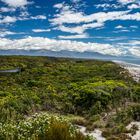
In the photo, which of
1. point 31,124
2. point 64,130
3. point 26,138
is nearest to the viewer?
point 64,130

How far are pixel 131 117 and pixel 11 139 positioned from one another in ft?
50.9

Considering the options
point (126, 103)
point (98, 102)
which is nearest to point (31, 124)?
point (98, 102)

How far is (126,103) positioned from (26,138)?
21.2m

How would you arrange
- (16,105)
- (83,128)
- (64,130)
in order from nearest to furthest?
1. (64,130)
2. (83,128)
3. (16,105)

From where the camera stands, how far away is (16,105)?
31594 millimetres

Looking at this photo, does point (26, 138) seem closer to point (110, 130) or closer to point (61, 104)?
point (110, 130)

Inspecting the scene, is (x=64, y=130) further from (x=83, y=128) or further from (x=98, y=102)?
(x=98, y=102)

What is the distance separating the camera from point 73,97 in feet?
126

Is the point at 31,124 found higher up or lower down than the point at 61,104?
higher up

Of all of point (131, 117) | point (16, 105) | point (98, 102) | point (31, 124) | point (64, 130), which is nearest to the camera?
point (64, 130)

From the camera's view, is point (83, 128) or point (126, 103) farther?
point (126, 103)

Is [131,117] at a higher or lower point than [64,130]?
lower

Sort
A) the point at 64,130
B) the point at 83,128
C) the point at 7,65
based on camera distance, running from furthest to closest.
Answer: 1. the point at 7,65
2. the point at 83,128
3. the point at 64,130

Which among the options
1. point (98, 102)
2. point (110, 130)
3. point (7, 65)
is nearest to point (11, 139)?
point (110, 130)
